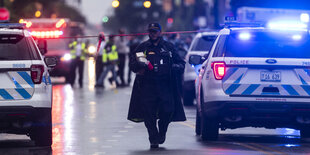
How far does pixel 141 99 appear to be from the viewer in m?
13.1

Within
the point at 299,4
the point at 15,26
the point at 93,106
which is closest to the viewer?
the point at 15,26

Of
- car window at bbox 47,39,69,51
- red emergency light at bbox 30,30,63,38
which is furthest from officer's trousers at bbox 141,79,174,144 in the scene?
car window at bbox 47,39,69,51

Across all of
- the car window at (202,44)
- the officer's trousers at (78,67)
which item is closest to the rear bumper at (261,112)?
the car window at (202,44)

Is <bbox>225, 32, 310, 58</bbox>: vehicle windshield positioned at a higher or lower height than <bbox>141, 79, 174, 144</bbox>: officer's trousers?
higher

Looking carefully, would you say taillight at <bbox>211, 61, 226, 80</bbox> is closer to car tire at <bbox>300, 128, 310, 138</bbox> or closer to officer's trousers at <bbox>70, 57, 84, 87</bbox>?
car tire at <bbox>300, 128, 310, 138</bbox>

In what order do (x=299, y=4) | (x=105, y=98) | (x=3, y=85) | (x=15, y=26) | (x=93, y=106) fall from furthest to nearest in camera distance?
(x=299, y=4), (x=105, y=98), (x=93, y=106), (x=15, y=26), (x=3, y=85)

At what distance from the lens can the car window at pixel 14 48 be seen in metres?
12.6

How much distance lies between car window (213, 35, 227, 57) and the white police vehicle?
699 centimetres

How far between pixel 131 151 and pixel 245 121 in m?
1.65

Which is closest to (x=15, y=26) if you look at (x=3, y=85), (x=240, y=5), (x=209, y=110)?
(x=3, y=85)

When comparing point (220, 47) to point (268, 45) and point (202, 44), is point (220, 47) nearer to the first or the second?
point (268, 45)

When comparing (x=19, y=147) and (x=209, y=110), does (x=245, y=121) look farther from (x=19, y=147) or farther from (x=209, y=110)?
(x=19, y=147)

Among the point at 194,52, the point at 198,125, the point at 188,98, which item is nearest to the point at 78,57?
the point at 188,98

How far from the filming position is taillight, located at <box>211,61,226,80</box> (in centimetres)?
1299
